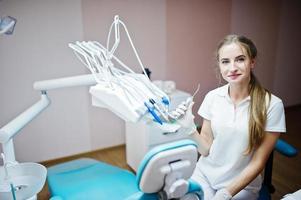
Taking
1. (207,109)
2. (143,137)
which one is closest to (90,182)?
(143,137)

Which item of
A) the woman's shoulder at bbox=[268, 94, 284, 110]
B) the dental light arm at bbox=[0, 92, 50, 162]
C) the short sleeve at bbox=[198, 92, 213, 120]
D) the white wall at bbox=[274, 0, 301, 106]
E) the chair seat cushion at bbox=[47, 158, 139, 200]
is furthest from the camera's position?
the white wall at bbox=[274, 0, 301, 106]

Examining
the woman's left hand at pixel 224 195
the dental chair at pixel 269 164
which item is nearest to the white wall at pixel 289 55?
the dental chair at pixel 269 164

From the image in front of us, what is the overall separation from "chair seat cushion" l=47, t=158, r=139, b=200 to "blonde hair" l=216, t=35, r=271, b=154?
0.72 meters

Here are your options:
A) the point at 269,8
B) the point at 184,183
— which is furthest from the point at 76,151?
the point at 269,8

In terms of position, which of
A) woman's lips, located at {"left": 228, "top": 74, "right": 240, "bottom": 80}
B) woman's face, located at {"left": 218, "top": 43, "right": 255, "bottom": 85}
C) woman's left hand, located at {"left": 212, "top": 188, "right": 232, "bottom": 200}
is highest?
woman's face, located at {"left": 218, "top": 43, "right": 255, "bottom": 85}

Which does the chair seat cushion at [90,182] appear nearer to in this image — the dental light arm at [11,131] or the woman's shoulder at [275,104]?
the dental light arm at [11,131]

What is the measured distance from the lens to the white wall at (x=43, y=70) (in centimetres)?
239

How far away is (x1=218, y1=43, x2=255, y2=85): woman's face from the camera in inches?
46.8

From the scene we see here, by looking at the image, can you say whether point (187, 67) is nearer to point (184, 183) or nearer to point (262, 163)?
point (262, 163)

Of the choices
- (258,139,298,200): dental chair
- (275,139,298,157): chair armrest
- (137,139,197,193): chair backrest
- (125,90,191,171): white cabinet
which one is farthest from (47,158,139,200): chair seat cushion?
(137,139,197,193): chair backrest

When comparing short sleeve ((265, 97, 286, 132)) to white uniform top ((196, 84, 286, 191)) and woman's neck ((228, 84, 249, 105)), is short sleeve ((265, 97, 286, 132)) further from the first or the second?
woman's neck ((228, 84, 249, 105))

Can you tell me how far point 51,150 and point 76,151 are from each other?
241mm

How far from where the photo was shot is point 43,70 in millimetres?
2527

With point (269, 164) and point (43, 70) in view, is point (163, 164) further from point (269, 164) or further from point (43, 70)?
point (43, 70)
